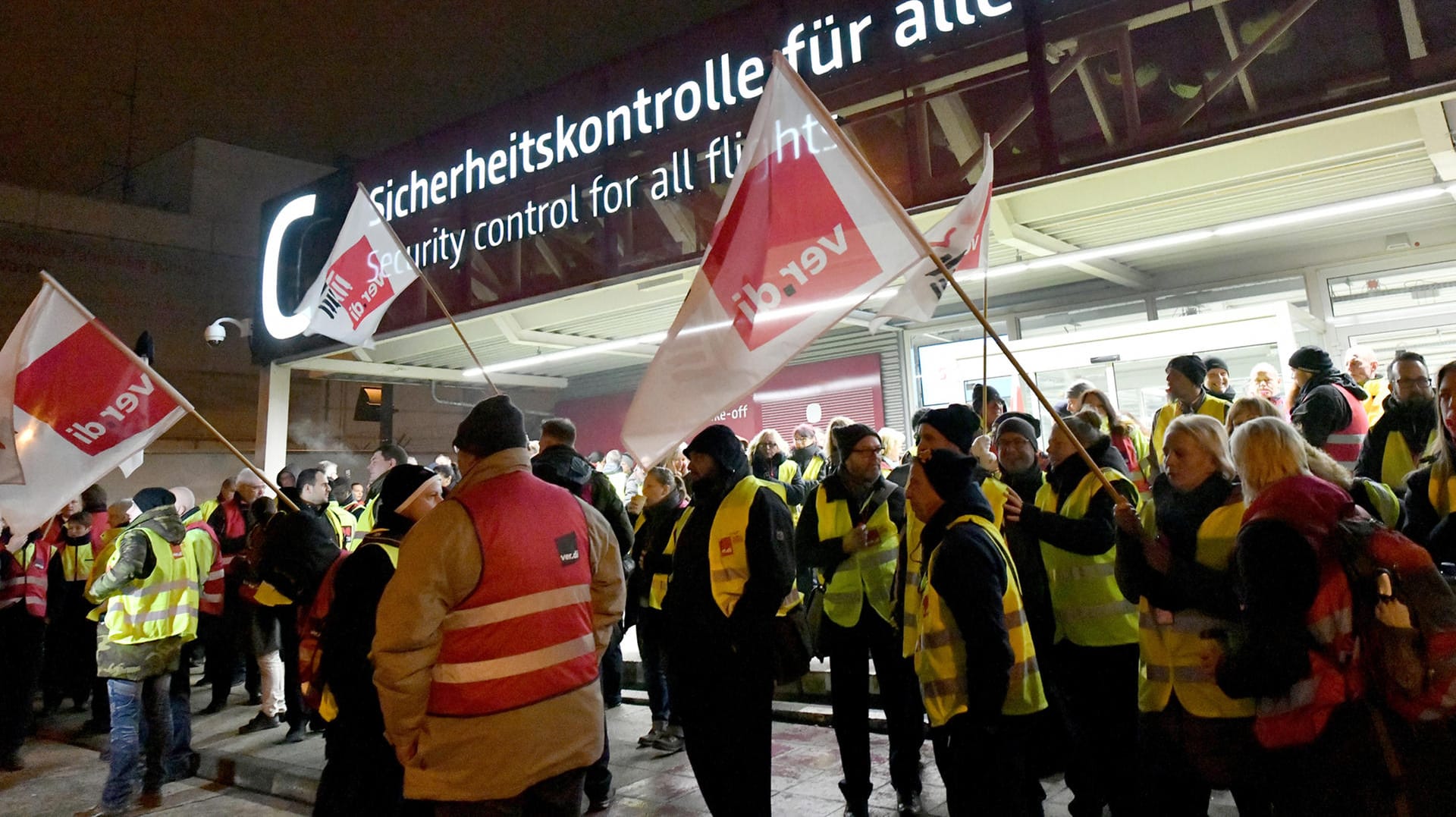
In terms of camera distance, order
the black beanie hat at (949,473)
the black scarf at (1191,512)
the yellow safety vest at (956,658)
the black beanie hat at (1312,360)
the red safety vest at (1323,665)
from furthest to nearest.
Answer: the black beanie hat at (1312,360) < the black beanie hat at (949,473) < the black scarf at (1191,512) < the yellow safety vest at (956,658) < the red safety vest at (1323,665)

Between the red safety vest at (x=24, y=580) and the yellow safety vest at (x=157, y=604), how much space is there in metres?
2.08

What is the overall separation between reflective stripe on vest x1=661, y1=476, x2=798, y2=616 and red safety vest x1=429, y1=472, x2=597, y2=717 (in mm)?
898

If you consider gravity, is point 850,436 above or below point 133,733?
above

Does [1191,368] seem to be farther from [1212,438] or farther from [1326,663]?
[1326,663]

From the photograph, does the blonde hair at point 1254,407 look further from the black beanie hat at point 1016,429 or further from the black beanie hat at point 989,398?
the black beanie hat at point 989,398

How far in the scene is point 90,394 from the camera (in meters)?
5.00

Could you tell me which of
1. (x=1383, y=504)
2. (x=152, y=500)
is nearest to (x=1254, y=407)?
(x=1383, y=504)


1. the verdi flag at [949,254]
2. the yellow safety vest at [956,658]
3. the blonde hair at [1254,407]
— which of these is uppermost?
the verdi flag at [949,254]

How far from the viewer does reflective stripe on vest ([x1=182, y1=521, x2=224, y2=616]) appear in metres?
7.18

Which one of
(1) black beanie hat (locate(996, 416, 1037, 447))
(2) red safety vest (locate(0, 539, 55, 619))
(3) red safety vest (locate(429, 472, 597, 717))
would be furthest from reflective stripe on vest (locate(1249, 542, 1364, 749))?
(2) red safety vest (locate(0, 539, 55, 619))

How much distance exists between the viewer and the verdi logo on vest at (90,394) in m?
4.96

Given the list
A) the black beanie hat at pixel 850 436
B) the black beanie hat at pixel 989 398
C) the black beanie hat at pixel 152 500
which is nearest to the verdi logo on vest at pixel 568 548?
the black beanie hat at pixel 850 436

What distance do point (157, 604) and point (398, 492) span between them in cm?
387

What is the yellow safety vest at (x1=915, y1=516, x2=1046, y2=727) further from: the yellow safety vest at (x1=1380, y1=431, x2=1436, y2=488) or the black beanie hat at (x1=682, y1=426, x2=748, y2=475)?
the yellow safety vest at (x1=1380, y1=431, x2=1436, y2=488)
